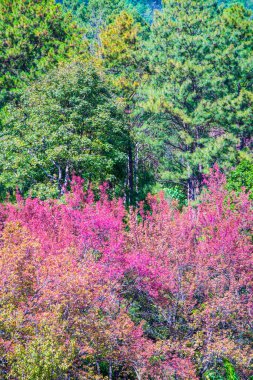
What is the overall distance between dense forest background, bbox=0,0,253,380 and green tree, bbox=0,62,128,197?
3.3 inches

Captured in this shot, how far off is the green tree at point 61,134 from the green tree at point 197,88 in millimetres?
4109

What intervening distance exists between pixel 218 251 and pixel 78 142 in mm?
8854

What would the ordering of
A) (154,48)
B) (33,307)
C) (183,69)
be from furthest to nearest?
(154,48)
(183,69)
(33,307)

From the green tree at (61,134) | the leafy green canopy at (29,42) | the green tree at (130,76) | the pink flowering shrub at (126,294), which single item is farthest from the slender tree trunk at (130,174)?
the pink flowering shrub at (126,294)

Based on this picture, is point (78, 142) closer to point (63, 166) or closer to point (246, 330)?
point (63, 166)

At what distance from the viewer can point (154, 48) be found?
26781 mm

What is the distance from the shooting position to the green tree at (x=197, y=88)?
23547 millimetres

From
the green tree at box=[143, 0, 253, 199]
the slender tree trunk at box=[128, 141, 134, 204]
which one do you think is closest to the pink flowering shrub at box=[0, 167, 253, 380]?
the green tree at box=[143, 0, 253, 199]

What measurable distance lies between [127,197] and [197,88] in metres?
6.42

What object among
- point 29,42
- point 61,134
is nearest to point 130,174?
point 61,134

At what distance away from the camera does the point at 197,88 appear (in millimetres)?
25250

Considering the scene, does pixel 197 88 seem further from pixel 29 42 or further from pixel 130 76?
pixel 29 42

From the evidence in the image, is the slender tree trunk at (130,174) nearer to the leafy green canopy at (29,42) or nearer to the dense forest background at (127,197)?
the dense forest background at (127,197)

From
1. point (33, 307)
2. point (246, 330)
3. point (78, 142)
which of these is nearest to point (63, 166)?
point (78, 142)
